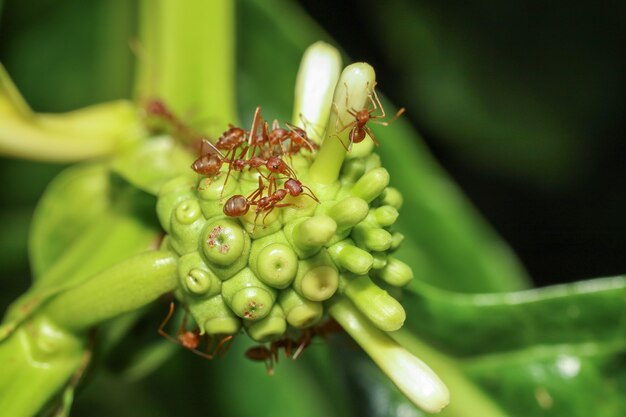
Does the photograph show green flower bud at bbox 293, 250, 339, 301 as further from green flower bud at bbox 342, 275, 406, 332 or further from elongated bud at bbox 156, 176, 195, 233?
elongated bud at bbox 156, 176, 195, 233

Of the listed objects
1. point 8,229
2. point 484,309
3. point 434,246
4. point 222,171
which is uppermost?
point 222,171

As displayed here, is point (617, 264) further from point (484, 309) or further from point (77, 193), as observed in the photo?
point (77, 193)

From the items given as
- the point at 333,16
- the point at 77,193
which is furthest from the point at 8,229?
the point at 333,16

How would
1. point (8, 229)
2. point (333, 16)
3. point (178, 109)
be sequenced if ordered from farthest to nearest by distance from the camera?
point (333, 16)
point (8, 229)
point (178, 109)

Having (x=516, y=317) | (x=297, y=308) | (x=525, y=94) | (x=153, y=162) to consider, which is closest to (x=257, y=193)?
(x=297, y=308)

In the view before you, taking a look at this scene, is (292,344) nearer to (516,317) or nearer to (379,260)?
(379,260)

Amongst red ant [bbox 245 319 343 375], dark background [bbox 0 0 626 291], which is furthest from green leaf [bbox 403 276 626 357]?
dark background [bbox 0 0 626 291]

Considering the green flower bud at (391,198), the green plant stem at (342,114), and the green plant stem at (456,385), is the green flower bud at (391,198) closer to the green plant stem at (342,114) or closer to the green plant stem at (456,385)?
the green plant stem at (342,114)
